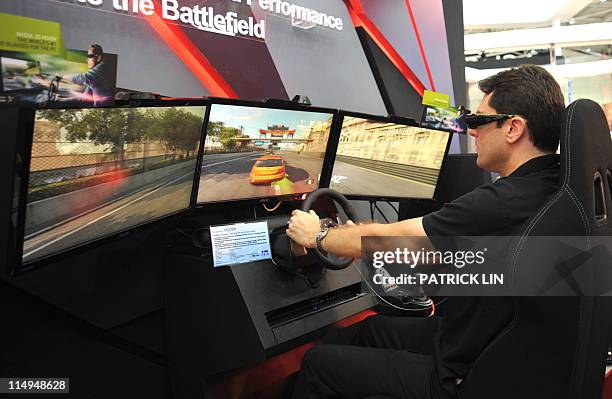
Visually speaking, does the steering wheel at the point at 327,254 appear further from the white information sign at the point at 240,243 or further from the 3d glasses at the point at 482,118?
the 3d glasses at the point at 482,118

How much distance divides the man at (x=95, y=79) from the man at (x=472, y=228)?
2.73 feet

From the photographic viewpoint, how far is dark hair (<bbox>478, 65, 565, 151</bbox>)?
1535 millimetres

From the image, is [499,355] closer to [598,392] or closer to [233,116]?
Result: [598,392]

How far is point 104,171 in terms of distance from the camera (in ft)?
5.00

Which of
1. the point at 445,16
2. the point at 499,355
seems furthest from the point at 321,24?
the point at 499,355

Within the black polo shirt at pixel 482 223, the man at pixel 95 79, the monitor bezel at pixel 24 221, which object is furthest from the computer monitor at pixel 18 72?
the black polo shirt at pixel 482 223

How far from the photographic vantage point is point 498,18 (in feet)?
23.4

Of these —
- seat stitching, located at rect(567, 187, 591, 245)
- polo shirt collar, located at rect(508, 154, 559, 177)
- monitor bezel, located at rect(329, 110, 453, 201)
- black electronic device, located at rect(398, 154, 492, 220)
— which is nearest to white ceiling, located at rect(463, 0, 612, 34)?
black electronic device, located at rect(398, 154, 492, 220)

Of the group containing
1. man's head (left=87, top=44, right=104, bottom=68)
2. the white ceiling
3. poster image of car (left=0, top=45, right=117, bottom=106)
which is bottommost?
poster image of car (left=0, top=45, right=117, bottom=106)

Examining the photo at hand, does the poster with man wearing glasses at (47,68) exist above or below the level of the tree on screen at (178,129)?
above

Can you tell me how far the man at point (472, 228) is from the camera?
1.42 m

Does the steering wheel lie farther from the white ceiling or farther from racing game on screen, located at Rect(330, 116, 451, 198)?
the white ceiling

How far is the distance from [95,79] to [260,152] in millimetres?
739

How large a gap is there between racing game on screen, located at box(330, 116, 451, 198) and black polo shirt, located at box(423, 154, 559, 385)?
1128mm
